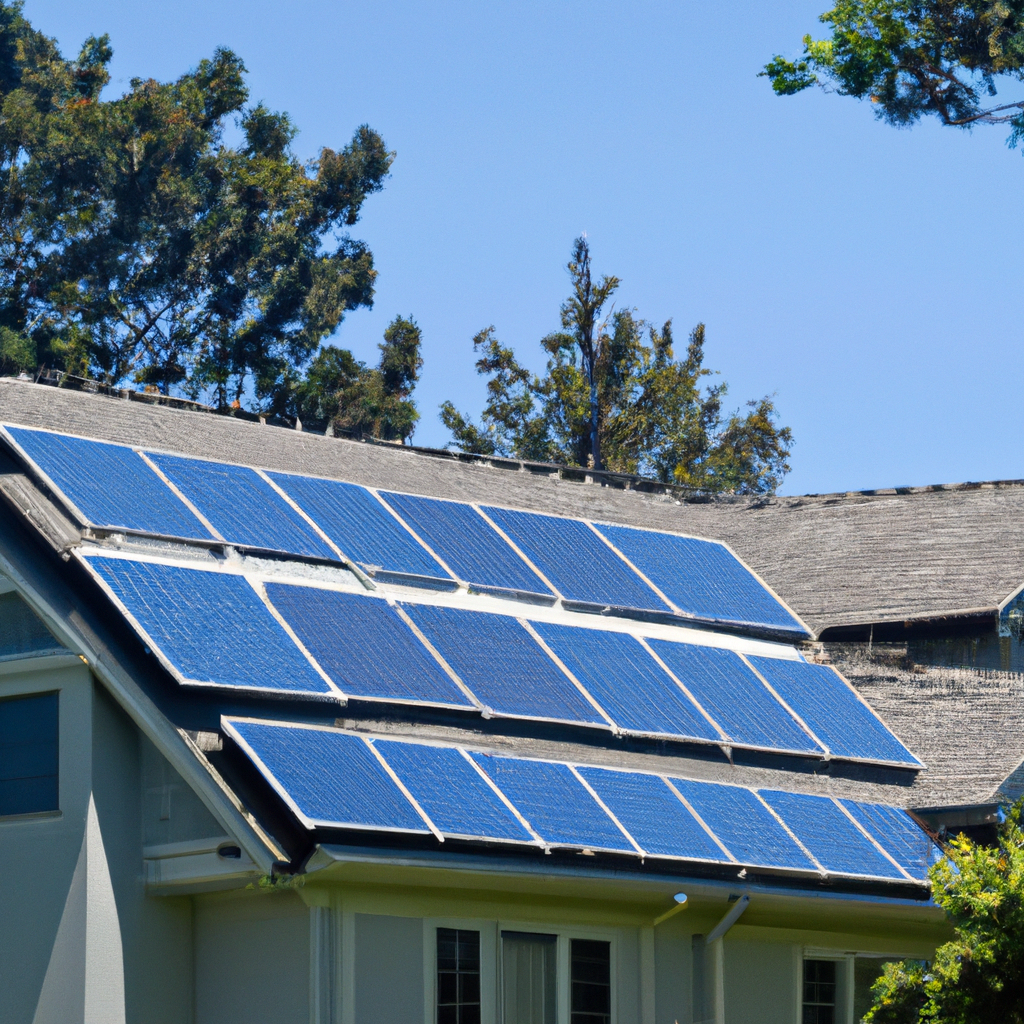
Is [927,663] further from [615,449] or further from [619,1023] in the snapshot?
[615,449]

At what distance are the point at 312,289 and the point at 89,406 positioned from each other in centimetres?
3481

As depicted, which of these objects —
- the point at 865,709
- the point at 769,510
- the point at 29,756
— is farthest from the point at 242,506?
the point at 769,510

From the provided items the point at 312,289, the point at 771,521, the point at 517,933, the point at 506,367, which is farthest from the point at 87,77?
the point at 517,933

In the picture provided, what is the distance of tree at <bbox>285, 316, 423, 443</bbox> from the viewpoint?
53.0m

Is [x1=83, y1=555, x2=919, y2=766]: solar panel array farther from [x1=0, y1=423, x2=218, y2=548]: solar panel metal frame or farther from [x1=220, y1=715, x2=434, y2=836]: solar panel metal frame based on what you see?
[x1=0, y1=423, x2=218, y2=548]: solar panel metal frame

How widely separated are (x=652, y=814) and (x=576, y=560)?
17.9ft

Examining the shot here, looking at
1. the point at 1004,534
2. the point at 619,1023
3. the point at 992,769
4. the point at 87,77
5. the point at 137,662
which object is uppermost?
the point at 87,77

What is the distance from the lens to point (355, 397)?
53.5m

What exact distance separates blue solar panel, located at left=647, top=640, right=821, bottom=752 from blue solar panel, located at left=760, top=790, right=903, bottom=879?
0.85 metres

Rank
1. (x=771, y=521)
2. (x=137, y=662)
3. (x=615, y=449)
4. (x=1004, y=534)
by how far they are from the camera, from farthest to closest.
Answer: (x=615, y=449) → (x=771, y=521) → (x=1004, y=534) → (x=137, y=662)

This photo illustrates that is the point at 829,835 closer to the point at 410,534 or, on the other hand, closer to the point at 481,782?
the point at 481,782

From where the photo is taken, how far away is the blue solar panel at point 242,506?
1805 cm

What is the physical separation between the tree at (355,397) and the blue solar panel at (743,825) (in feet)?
115

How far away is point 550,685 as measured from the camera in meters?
18.2
